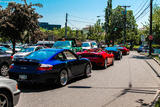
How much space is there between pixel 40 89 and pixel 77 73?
211 centimetres

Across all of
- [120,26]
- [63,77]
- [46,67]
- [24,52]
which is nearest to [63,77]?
[63,77]

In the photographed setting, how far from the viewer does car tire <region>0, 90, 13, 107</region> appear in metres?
4.25

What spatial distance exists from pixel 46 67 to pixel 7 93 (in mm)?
2756

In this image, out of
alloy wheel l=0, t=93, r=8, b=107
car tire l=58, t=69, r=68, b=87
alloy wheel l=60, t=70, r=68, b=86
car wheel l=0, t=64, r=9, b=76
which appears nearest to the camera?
alloy wheel l=0, t=93, r=8, b=107

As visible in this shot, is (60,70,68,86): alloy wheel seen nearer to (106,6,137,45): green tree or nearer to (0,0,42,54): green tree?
(0,0,42,54): green tree

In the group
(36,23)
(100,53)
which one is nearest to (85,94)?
(100,53)

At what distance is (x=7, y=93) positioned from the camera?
438cm

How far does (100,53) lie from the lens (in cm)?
1323

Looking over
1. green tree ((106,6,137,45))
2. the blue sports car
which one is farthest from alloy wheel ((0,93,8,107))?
green tree ((106,6,137,45))

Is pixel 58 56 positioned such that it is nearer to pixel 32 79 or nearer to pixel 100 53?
pixel 32 79

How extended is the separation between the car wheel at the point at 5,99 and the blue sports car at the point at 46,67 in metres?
2.49

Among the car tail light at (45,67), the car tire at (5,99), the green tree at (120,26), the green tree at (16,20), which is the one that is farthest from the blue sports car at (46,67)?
the green tree at (120,26)

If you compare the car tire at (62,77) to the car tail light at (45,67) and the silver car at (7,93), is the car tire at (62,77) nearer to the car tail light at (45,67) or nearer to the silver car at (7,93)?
the car tail light at (45,67)

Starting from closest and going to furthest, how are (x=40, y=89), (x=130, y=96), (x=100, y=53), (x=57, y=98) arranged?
(x=57, y=98) < (x=130, y=96) < (x=40, y=89) < (x=100, y=53)
